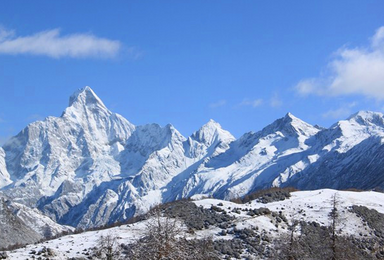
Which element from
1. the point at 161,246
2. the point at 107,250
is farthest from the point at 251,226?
the point at 161,246

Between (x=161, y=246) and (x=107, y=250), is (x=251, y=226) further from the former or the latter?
(x=161, y=246)

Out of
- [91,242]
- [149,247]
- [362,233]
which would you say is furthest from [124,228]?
[149,247]

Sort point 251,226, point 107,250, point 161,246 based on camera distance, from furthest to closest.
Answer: point 251,226
point 107,250
point 161,246

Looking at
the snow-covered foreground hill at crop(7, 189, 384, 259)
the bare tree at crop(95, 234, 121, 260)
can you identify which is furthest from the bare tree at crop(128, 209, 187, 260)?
the snow-covered foreground hill at crop(7, 189, 384, 259)

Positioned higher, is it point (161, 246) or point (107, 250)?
point (107, 250)

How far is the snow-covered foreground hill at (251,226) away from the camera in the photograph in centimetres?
10019

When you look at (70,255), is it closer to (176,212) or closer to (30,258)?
(30,258)

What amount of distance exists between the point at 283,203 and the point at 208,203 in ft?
53.0

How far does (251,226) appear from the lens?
109 meters

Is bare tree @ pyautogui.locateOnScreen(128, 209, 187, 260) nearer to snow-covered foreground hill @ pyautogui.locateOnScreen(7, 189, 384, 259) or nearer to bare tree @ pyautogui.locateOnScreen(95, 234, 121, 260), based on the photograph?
bare tree @ pyautogui.locateOnScreen(95, 234, 121, 260)

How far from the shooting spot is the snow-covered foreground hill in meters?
100

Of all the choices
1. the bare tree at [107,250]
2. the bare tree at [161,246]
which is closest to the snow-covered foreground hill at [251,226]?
the bare tree at [107,250]

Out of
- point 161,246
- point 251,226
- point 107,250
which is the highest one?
point 251,226

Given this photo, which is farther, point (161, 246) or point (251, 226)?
point (251, 226)
